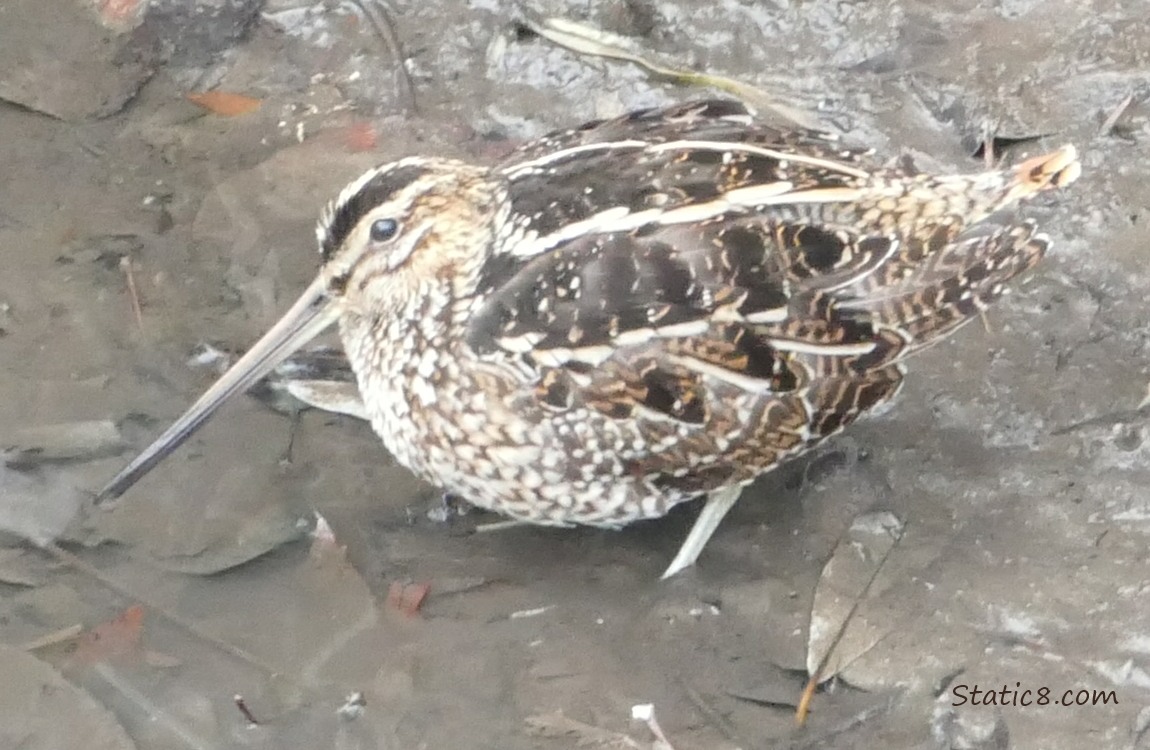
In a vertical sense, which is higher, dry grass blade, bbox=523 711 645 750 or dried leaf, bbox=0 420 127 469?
dried leaf, bbox=0 420 127 469

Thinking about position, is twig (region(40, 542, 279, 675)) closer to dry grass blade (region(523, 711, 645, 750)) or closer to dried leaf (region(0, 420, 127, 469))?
dried leaf (region(0, 420, 127, 469))

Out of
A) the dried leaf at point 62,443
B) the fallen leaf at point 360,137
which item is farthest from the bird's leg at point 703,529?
the fallen leaf at point 360,137

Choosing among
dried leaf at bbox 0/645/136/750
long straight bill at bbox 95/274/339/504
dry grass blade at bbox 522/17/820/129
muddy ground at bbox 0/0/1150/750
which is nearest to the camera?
dried leaf at bbox 0/645/136/750

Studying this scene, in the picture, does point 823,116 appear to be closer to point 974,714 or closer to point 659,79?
point 659,79

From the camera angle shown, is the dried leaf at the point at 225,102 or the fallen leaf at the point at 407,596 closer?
the fallen leaf at the point at 407,596

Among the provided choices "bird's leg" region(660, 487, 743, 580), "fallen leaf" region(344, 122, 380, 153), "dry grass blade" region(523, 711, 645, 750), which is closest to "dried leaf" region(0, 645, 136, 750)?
"dry grass blade" region(523, 711, 645, 750)

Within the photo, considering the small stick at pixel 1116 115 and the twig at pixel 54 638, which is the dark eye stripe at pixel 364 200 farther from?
the small stick at pixel 1116 115
